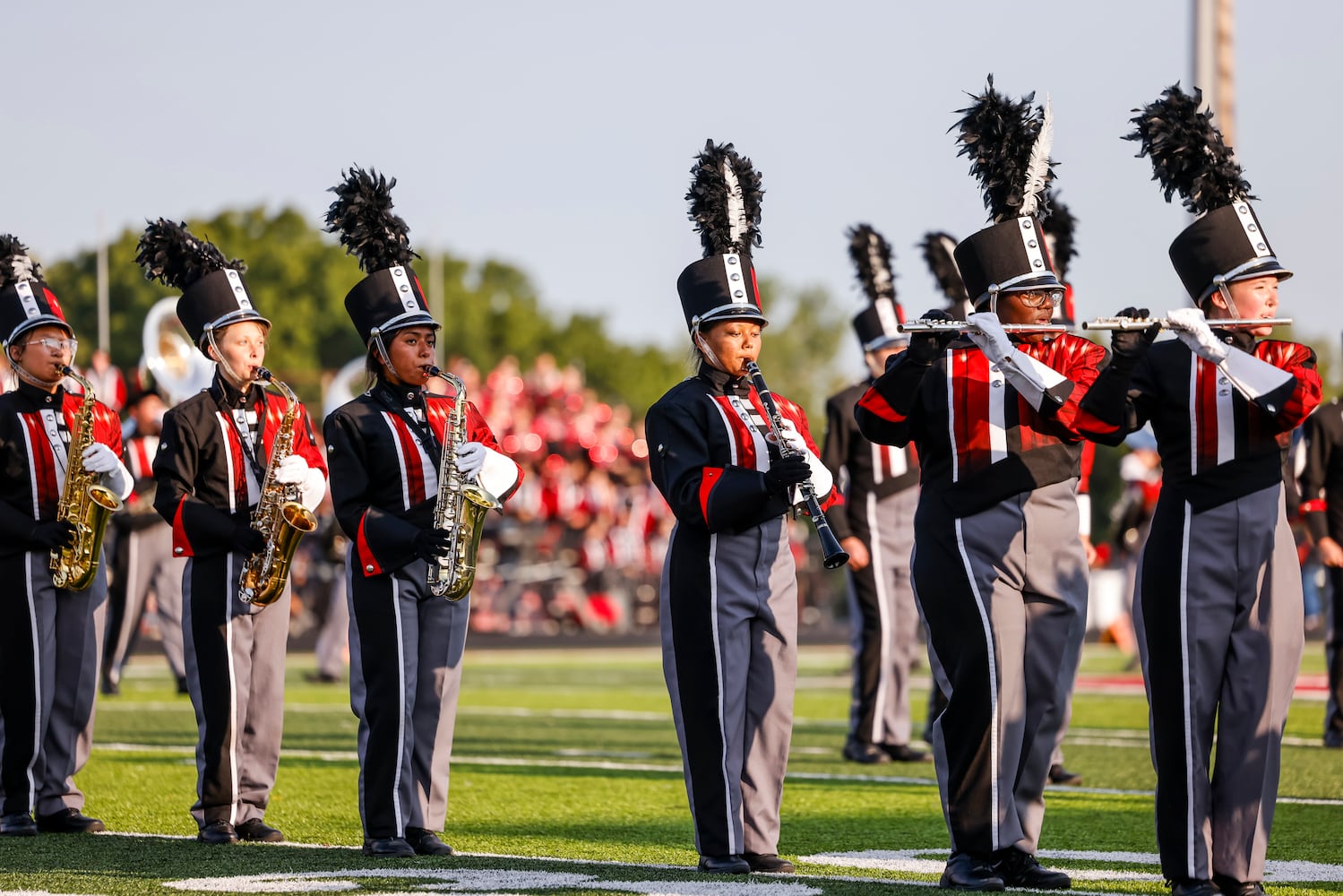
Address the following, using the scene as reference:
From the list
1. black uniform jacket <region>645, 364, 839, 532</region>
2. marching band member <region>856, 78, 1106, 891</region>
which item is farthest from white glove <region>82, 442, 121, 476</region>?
marching band member <region>856, 78, 1106, 891</region>

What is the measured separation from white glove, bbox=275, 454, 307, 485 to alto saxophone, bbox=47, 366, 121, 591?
849 millimetres

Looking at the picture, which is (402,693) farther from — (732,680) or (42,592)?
(42,592)

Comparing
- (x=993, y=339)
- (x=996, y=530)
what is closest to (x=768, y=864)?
(x=996, y=530)

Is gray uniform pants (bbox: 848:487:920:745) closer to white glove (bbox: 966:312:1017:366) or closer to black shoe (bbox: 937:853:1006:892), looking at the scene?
black shoe (bbox: 937:853:1006:892)

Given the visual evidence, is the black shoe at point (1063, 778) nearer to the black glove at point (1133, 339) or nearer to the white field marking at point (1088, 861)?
the white field marking at point (1088, 861)

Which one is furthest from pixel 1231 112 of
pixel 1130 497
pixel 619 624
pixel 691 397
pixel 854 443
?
pixel 619 624

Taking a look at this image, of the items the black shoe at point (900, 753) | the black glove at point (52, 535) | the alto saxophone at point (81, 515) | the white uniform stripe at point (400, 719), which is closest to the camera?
the white uniform stripe at point (400, 719)

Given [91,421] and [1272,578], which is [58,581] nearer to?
[91,421]

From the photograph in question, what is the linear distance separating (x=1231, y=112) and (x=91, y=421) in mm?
11144

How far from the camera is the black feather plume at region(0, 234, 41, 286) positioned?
802 cm

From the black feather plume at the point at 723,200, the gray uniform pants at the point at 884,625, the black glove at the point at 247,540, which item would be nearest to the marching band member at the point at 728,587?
the black feather plume at the point at 723,200

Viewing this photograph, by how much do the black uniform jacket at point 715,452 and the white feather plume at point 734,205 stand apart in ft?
1.60

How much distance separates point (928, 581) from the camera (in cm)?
599

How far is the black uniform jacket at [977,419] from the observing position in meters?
5.92
